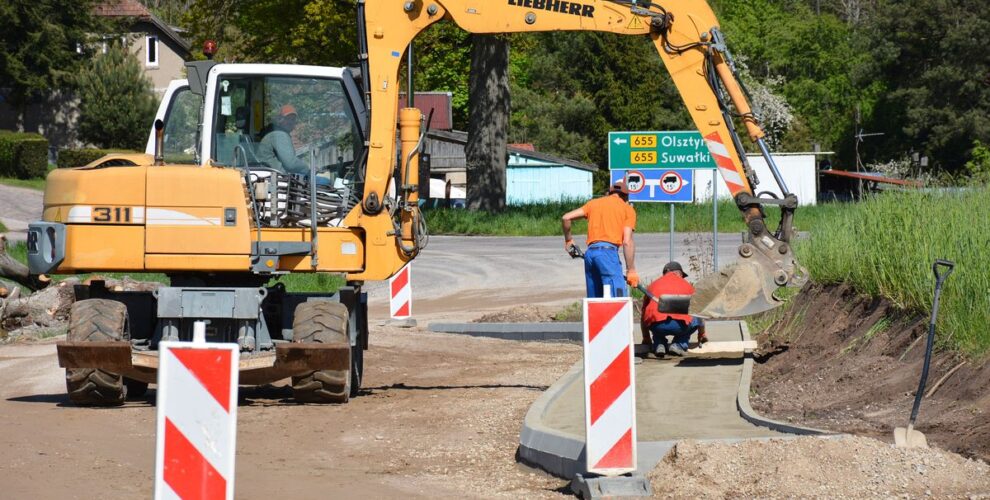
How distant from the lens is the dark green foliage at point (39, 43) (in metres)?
63.9

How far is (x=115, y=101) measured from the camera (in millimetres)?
65312

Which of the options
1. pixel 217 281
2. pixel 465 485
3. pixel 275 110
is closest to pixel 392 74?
pixel 275 110

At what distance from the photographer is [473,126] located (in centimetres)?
4203

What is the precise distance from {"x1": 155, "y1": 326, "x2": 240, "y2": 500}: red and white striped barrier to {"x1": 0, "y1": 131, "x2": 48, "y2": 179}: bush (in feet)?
181

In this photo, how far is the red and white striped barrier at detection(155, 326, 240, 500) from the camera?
5.74m

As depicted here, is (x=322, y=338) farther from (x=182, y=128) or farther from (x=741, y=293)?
(x=741, y=293)

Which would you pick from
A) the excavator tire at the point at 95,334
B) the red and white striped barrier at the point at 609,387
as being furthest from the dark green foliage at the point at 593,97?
the red and white striped barrier at the point at 609,387

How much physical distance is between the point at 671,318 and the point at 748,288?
1624 millimetres

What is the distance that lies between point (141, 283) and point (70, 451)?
38.1 feet

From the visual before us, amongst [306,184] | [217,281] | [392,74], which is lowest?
Result: [217,281]

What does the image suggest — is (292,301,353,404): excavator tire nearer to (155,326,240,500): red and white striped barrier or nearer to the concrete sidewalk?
the concrete sidewalk

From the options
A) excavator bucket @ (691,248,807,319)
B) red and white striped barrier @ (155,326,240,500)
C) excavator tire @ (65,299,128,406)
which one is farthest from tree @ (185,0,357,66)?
red and white striped barrier @ (155,326,240,500)

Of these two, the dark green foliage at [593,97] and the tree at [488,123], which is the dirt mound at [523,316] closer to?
the tree at [488,123]

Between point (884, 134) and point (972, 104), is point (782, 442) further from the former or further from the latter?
point (884, 134)
